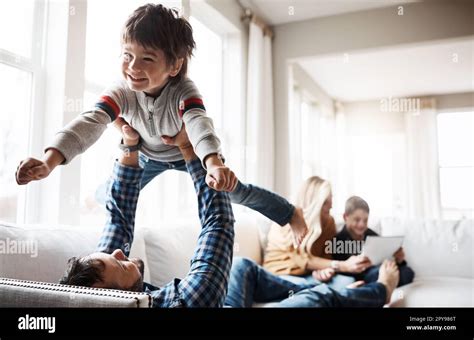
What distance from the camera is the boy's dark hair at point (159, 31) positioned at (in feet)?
2.44

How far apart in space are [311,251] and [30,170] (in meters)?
1.11

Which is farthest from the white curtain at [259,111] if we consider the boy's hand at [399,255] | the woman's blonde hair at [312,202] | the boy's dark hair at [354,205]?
the boy's hand at [399,255]

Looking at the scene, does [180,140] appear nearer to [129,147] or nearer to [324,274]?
[129,147]

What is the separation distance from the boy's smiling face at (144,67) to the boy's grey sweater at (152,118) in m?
0.02

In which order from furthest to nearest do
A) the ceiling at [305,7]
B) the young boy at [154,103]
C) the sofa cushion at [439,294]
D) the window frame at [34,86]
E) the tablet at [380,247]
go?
the tablet at [380,247]
the ceiling at [305,7]
the sofa cushion at [439,294]
the window frame at [34,86]
the young boy at [154,103]

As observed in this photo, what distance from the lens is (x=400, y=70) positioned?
2.10 meters

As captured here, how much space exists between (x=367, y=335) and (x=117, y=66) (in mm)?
716

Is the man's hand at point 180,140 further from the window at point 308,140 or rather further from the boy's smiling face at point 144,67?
the window at point 308,140

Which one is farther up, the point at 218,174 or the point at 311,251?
the point at 218,174

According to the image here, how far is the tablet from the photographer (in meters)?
1.54

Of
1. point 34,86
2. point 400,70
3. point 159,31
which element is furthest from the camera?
point 400,70

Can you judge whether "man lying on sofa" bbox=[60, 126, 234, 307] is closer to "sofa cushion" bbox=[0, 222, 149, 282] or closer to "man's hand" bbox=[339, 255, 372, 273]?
"sofa cushion" bbox=[0, 222, 149, 282]

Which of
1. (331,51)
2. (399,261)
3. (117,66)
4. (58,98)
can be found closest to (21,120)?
(58,98)

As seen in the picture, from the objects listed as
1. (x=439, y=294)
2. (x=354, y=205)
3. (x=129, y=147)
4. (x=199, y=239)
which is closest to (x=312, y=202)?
(x=354, y=205)
